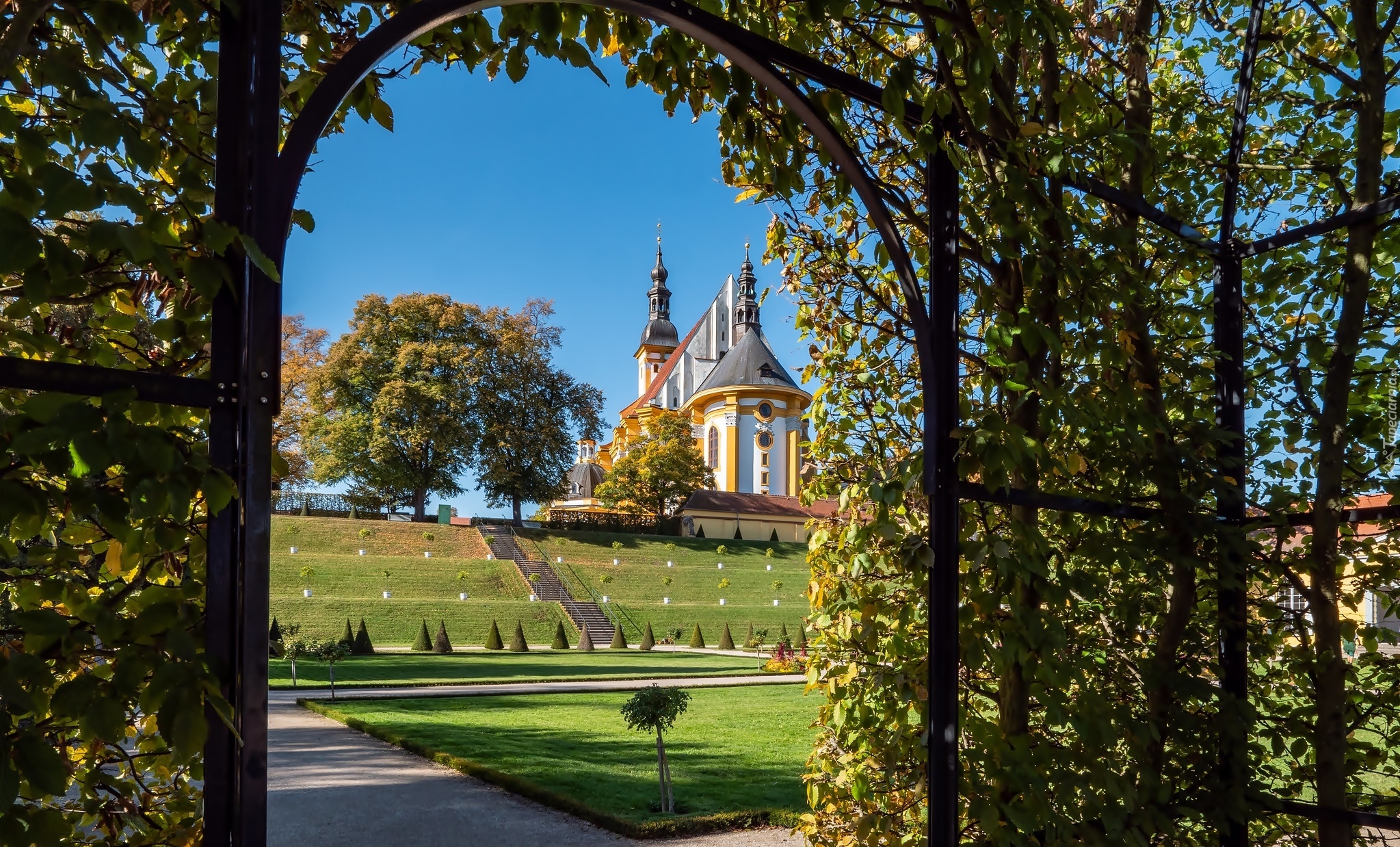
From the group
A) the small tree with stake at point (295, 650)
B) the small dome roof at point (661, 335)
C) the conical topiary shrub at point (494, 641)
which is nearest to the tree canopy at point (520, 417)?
the conical topiary shrub at point (494, 641)

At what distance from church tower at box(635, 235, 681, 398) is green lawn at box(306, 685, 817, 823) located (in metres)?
59.5

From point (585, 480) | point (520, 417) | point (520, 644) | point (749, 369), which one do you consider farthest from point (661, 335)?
point (520, 644)

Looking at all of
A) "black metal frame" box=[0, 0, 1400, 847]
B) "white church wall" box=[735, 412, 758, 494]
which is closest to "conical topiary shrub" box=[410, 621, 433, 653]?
"black metal frame" box=[0, 0, 1400, 847]

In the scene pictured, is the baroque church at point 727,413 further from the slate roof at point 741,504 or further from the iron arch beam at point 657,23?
the iron arch beam at point 657,23

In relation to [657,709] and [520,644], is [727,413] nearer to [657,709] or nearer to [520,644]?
[520,644]

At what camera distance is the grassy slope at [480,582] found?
84.6 ft

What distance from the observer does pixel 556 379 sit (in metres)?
40.9

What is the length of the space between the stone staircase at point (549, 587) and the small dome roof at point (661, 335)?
37.6m

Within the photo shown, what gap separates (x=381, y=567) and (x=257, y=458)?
3006 cm

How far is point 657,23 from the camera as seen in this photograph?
1954 mm

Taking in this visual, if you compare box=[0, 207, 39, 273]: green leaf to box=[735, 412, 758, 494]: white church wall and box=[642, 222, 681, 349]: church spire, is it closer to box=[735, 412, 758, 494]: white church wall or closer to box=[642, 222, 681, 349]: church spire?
box=[735, 412, 758, 494]: white church wall

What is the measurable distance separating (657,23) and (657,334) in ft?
240

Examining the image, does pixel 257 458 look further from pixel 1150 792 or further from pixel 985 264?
pixel 1150 792

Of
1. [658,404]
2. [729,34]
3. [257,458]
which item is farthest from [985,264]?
[658,404]
